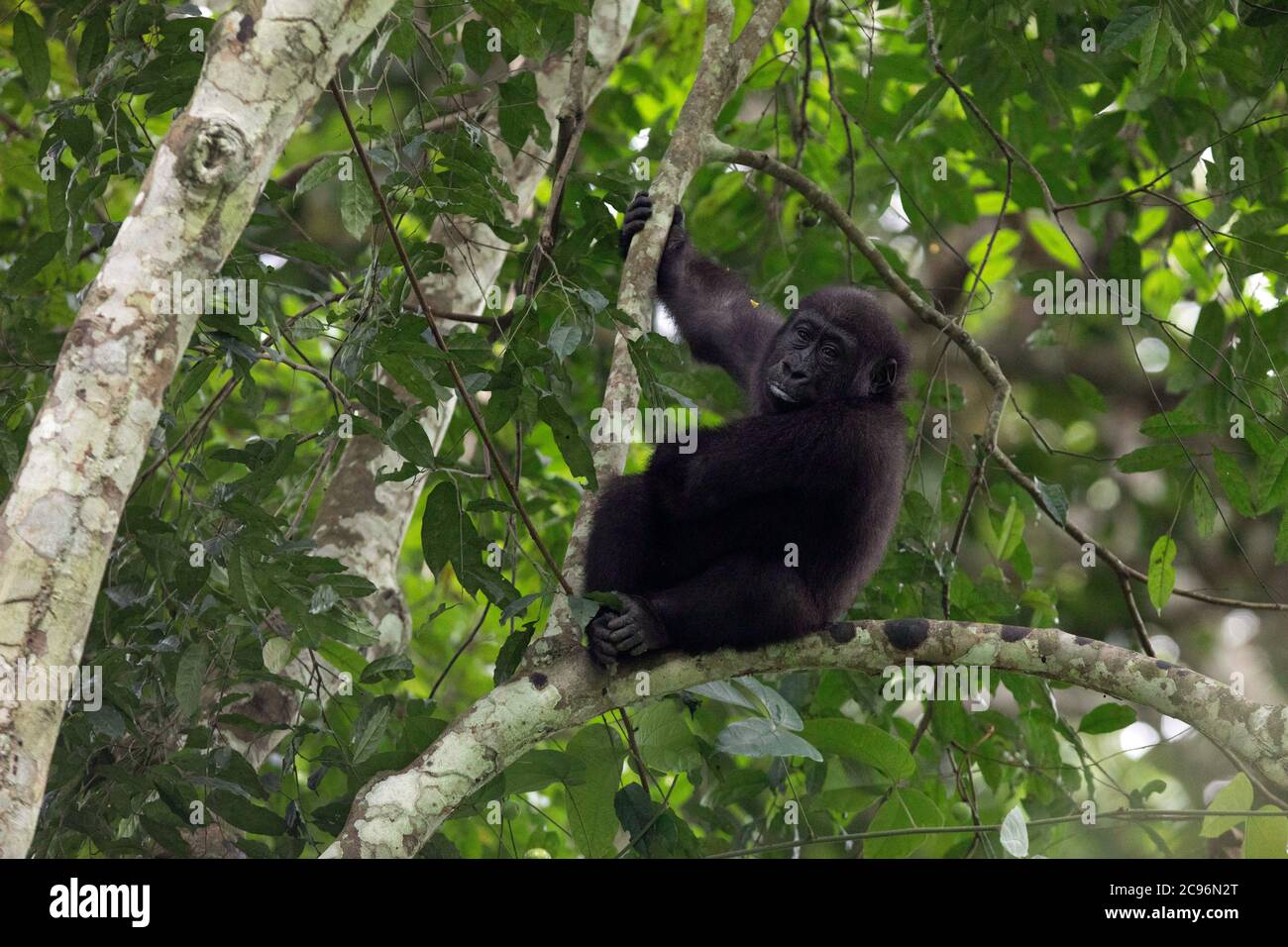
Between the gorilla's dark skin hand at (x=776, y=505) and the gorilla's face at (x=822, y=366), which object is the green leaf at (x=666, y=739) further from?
the gorilla's face at (x=822, y=366)

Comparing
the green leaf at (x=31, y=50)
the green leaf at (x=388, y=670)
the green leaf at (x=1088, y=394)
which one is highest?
the green leaf at (x=31, y=50)

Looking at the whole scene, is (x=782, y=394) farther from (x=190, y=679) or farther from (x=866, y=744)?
(x=190, y=679)

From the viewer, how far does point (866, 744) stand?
5410 mm

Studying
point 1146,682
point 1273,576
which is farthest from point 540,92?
point 1273,576

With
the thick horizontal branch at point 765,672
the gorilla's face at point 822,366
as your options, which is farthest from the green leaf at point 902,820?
the gorilla's face at point 822,366

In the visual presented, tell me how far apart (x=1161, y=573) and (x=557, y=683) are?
3.21m

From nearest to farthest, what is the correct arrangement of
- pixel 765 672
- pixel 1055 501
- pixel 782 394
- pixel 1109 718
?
pixel 765 672, pixel 1055 501, pixel 1109 718, pixel 782 394

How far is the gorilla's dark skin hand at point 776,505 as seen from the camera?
5621 mm

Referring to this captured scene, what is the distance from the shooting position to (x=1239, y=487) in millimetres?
6195

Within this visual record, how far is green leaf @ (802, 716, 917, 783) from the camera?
537cm

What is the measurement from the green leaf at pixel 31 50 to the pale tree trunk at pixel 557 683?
3.35m

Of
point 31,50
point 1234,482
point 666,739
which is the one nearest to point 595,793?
point 666,739

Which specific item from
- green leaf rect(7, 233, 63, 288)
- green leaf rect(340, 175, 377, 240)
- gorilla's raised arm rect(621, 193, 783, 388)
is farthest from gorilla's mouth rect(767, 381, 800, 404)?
green leaf rect(7, 233, 63, 288)

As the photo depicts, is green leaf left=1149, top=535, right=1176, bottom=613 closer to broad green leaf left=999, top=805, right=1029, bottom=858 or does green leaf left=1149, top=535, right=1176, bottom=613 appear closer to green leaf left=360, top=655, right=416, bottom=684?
broad green leaf left=999, top=805, right=1029, bottom=858
